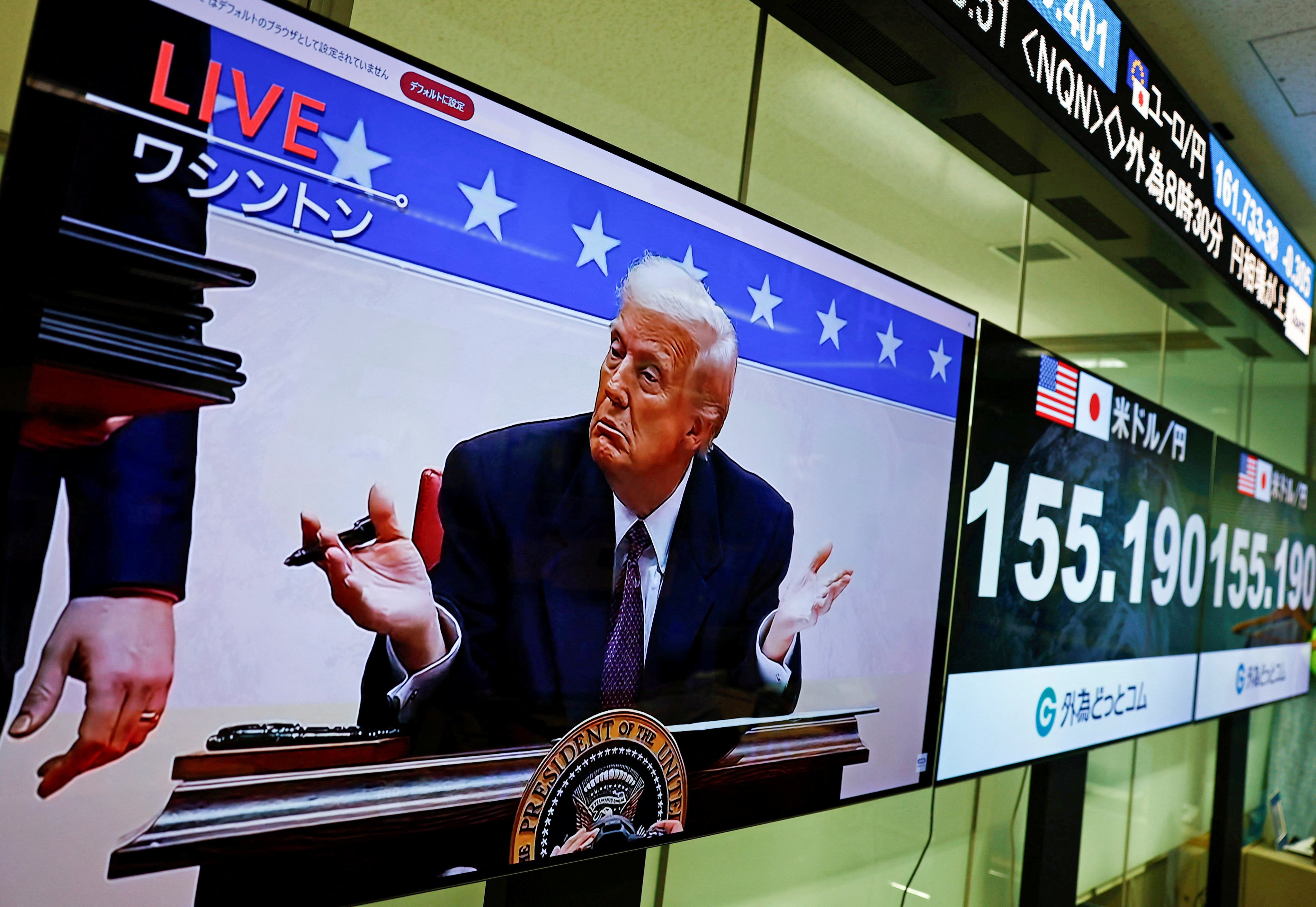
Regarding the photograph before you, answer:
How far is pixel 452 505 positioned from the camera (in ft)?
3.69

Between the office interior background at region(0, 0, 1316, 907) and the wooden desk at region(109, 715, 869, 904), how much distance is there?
0.21 metres

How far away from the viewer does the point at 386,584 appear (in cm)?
106

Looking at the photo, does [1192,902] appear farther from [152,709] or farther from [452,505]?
[152,709]

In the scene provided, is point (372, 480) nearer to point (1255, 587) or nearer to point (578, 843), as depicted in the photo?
point (578, 843)

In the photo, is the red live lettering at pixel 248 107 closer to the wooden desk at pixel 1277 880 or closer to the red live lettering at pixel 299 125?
the red live lettering at pixel 299 125

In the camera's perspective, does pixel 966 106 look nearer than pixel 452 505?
No

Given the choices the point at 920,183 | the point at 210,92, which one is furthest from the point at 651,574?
the point at 920,183

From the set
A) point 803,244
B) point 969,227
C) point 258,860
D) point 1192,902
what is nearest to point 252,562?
point 258,860

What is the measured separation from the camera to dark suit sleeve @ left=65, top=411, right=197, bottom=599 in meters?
0.86

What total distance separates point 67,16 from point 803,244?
3.60 feet

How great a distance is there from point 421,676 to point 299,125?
0.64 m

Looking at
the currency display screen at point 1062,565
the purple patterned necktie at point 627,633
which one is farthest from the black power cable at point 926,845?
the purple patterned necktie at point 627,633

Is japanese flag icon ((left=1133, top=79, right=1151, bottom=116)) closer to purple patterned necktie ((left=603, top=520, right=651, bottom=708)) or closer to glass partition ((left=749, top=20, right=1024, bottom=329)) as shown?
glass partition ((left=749, top=20, right=1024, bottom=329))

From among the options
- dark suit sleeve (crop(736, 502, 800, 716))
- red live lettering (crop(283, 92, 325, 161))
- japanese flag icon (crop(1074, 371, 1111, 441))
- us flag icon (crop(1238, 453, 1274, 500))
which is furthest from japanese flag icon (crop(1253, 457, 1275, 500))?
red live lettering (crop(283, 92, 325, 161))
